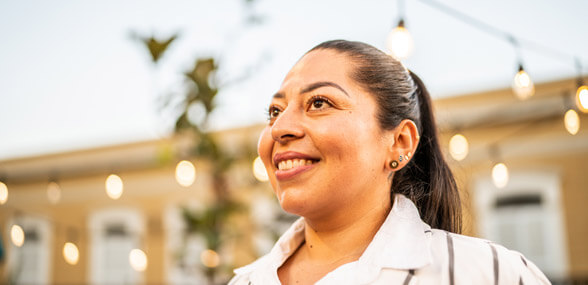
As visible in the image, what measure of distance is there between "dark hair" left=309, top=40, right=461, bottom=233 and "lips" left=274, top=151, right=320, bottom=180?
0.20 m

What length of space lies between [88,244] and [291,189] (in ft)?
37.3

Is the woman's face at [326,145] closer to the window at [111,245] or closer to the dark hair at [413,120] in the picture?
the dark hair at [413,120]

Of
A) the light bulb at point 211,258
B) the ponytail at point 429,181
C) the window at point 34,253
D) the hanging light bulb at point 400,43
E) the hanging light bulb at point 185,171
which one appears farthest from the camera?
the window at point 34,253

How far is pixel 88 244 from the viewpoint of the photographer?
1130 centimetres

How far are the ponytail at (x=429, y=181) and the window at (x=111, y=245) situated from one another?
10267mm

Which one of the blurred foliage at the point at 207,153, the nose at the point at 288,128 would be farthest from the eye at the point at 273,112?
the blurred foliage at the point at 207,153

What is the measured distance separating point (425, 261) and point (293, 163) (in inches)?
13.8

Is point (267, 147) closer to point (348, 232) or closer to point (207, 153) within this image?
point (348, 232)

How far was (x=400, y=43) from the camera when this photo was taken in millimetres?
2969

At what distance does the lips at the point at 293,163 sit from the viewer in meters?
1.12

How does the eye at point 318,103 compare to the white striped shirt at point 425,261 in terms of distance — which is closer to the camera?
the white striped shirt at point 425,261

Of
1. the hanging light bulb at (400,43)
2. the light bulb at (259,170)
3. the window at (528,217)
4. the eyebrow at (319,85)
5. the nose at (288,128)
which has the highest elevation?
the hanging light bulb at (400,43)

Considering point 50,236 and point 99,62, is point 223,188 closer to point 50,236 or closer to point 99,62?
point 99,62

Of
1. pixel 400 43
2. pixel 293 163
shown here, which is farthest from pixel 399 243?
pixel 400 43
